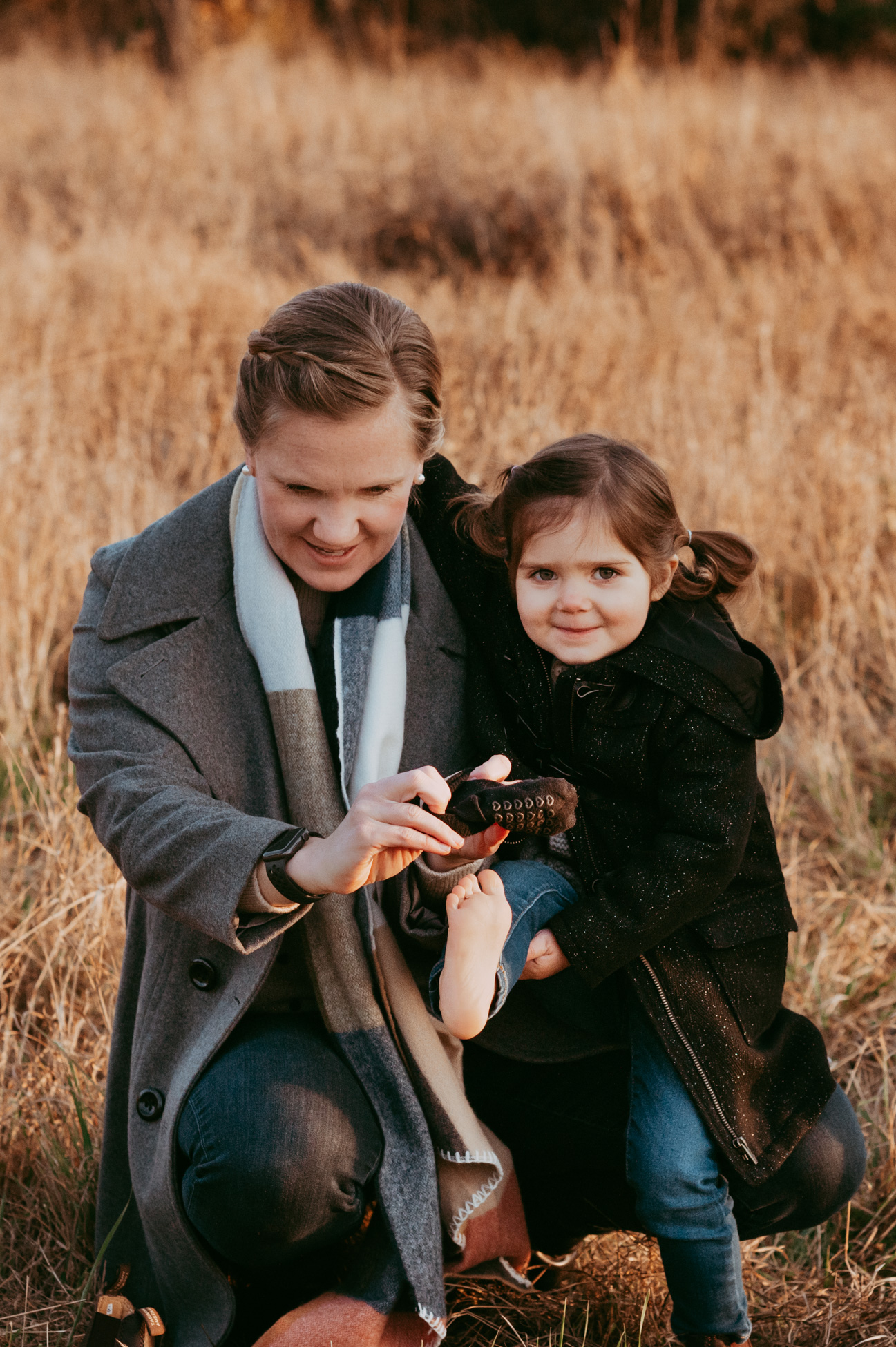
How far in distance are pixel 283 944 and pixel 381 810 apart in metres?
0.54

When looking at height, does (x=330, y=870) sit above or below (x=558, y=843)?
above

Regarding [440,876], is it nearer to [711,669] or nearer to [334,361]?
[711,669]

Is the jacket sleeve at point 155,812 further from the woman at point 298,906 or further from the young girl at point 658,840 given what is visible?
the young girl at point 658,840

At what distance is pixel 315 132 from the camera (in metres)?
8.73

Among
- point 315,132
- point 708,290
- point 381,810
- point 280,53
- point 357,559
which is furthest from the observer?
point 280,53

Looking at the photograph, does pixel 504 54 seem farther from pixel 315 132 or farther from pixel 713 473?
pixel 713 473

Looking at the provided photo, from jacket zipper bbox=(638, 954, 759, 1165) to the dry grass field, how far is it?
0.43m

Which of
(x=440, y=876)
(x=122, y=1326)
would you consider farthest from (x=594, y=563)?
(x=122, y=1326)

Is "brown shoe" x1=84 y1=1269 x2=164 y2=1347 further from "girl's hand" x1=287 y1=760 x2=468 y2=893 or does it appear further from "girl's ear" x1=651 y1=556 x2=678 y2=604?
"girl's ear" x1=651 y1=556 x2=678 y2=604

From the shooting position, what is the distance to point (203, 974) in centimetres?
195

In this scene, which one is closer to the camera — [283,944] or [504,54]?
[283,944]

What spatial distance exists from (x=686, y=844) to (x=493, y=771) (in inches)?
13.6

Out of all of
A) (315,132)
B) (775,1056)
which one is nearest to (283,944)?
(775,1056)

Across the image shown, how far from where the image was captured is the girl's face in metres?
1.97
